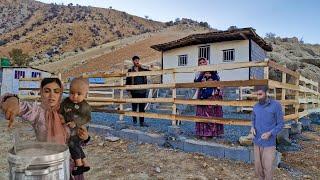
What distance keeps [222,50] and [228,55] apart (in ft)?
1.61

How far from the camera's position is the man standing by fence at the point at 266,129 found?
4660 mm

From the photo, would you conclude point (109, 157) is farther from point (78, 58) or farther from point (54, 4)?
point (54, 4)

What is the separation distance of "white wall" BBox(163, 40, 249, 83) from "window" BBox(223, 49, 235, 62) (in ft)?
0.62

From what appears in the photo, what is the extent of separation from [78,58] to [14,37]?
19.8m

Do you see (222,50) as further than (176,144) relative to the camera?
Yes

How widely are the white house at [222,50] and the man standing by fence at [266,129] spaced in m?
15.1

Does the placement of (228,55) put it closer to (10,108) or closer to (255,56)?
(255,56)

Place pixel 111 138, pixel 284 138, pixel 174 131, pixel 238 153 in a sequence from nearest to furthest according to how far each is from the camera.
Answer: pixel 238 153, pixel 174 131, pixel 284 138, pixel 111 138

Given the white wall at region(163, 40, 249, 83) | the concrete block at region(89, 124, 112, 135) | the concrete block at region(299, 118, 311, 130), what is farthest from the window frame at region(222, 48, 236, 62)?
the concrete block at region(89, 124, 112, 135)

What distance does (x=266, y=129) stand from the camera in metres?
4.71

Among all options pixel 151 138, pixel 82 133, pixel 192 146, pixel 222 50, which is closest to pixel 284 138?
pixel 192 146

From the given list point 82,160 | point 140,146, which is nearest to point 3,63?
point 140,146

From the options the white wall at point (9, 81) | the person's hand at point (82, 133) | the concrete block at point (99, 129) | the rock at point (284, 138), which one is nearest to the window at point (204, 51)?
the white wall at point (9, 81)

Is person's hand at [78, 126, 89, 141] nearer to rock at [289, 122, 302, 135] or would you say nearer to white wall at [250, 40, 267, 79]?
rock at [289, 122, 302, 135]
